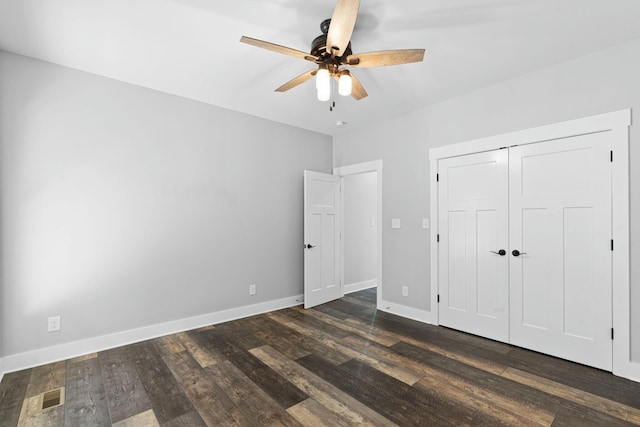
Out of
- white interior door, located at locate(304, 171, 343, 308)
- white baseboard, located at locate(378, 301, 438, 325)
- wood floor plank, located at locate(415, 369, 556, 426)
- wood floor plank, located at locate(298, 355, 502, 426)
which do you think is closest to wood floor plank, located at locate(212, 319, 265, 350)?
wood floor plank, located at locate(298, 355, 502, 426)

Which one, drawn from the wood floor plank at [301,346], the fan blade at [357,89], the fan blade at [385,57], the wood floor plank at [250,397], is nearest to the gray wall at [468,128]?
the fan blade at [357,89]

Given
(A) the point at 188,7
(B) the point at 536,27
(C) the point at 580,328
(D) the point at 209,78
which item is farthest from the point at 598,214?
(D) the point at 209,78

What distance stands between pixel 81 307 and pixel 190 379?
1.39 metres

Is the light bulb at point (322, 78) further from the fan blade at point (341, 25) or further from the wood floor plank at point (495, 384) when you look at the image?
the wood floor plank at point (495, 384)

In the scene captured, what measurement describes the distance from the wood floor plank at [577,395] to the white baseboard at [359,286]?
9.54 ft

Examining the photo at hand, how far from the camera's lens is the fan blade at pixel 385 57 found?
1996 mm

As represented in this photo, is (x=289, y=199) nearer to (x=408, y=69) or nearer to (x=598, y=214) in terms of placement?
(x=408, y=69)

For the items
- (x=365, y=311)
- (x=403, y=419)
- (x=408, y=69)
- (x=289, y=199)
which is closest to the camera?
(x=403, y=419)

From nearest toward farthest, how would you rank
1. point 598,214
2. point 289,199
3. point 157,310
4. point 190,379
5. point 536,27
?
point 536,27, point 190,379, point 598,214, point 157,310, point 289,199

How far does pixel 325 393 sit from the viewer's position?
7.32 ft

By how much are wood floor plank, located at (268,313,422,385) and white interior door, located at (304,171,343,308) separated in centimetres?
70

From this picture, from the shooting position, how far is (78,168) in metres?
2.90

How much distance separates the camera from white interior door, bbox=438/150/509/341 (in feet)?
10.4

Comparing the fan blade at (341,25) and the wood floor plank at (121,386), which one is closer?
the fan blade at (341,25)
